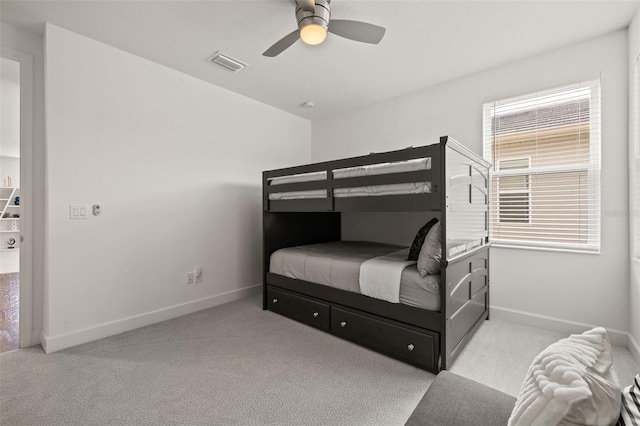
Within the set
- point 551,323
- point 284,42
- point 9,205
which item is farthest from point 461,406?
point 9,205

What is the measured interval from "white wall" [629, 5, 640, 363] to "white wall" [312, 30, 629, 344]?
82 millimetres

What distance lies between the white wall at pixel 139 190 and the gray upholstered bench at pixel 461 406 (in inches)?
106

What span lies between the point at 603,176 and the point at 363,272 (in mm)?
2129

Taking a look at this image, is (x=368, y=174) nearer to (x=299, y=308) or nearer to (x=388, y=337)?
(x=388, y=337)

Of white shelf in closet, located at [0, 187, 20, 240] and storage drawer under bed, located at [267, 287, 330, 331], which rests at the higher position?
white shelf in closet, located at [0, 187, 20, 240]

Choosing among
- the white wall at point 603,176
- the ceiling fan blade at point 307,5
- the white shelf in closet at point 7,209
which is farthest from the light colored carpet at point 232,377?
the white shelf in closet at point 7,209

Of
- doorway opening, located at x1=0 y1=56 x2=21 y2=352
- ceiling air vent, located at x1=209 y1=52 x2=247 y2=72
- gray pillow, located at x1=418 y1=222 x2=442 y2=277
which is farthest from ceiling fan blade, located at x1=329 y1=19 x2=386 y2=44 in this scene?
doorway opening, located at x1=0 y1=56 x2=21 y2=352

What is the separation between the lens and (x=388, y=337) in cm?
212

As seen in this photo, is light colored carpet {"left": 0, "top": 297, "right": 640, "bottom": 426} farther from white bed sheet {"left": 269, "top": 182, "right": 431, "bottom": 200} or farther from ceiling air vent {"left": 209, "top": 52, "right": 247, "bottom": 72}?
ceiling air vent {"left": 209, "top": 52, "right": 247, "bottom": 72}

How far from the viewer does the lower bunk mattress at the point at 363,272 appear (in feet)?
6.56

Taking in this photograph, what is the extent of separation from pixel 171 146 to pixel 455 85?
10.0 feet

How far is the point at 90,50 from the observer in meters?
2.39

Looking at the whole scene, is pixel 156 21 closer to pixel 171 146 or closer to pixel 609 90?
pixel 171 146

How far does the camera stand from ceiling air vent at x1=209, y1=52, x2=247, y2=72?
2609 millimetres
